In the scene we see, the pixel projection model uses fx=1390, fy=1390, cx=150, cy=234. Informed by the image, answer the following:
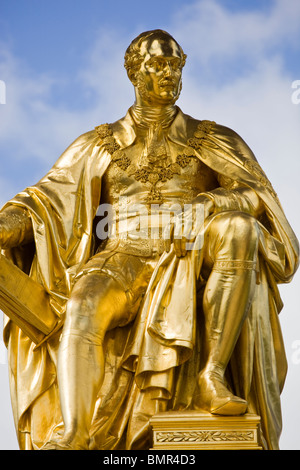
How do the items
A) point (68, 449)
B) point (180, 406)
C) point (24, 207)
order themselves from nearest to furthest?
point (68, 449)
point (180, 406)
point (24, 207)

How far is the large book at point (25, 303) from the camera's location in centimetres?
575

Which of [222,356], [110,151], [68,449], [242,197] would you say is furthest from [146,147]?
[68,449]

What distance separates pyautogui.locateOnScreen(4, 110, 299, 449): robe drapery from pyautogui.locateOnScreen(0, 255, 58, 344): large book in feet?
0.15

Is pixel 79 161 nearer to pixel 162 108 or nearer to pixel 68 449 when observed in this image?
pixel 162 108

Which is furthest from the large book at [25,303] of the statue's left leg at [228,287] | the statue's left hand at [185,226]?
the statue's left leg at [228,287]

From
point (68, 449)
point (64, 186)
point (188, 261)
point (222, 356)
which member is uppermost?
point (64, 186)

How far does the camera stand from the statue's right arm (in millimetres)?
5938

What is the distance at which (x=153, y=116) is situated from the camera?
631 cm

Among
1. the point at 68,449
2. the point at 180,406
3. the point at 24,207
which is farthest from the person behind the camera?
the point at 24,207

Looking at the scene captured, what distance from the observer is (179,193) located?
243 inches

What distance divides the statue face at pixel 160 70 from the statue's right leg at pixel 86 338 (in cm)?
81

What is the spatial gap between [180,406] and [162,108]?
4.67 feet

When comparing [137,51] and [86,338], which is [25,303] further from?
[137,51]

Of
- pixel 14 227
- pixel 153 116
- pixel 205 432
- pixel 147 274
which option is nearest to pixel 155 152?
pixel 153 116
